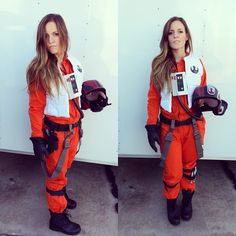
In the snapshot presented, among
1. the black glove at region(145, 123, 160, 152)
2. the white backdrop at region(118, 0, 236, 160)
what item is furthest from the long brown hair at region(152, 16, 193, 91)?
the black glove at region(145, 123, 160, 152)

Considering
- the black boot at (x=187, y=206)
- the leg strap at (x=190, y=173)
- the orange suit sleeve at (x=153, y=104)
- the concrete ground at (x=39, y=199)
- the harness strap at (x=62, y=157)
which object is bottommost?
the concrete ground at (x=39, y=199)

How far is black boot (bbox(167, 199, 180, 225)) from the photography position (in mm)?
3119

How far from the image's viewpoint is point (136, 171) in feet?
12.7

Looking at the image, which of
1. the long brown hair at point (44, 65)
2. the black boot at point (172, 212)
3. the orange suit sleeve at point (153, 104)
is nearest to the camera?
the long brown hair at point (44, 65)

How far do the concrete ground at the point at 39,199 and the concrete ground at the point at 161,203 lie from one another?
144 millimetres

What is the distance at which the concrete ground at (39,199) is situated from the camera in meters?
3.09

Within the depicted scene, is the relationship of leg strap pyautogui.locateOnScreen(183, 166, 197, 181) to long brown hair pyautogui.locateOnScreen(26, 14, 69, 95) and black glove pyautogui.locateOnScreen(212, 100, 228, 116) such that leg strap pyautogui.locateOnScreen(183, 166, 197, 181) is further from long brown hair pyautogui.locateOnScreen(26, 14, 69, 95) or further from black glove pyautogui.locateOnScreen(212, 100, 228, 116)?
long brown hair pyautogui.locateOnScreen(26, 14, 69, 95)

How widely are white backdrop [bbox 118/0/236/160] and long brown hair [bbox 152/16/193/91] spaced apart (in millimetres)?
197

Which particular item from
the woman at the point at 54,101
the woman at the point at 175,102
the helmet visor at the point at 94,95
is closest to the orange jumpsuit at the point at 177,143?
the woman at the point at 175,102

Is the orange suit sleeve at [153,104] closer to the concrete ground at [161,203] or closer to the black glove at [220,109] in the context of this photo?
the black glove at [220,109]

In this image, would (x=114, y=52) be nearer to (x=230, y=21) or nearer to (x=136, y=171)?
(x=230, y=21)

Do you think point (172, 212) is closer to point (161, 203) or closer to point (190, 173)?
point (161, 203)

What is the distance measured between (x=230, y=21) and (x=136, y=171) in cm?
167

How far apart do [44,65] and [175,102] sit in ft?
3.17
